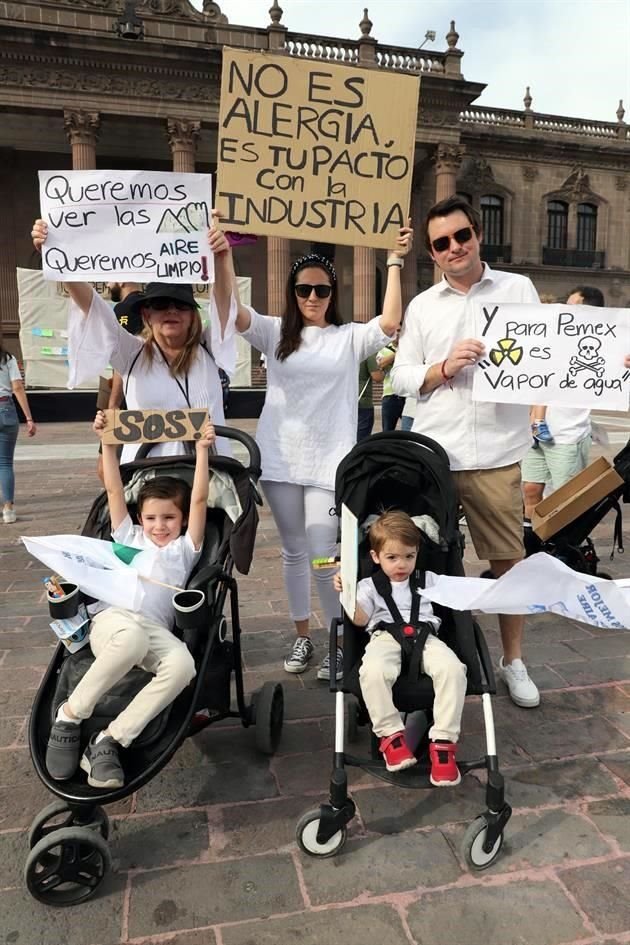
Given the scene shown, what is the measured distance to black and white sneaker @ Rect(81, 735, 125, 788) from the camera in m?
2.08

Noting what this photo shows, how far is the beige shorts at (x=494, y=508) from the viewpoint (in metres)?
3.17

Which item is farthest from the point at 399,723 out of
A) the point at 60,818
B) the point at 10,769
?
the point at 10,769

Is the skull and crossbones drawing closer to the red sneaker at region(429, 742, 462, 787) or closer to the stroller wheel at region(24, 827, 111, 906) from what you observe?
the red sneaker at region(429, 742, 462, 787)

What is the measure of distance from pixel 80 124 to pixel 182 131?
11.9 feet

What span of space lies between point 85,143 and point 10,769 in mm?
25963

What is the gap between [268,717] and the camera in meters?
2.83

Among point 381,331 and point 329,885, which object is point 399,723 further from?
point 381,331

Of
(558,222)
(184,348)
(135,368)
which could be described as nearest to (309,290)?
(184,348)

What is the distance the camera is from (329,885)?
2.15m

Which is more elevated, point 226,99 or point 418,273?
point 418,273

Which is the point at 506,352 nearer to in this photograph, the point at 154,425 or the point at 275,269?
the point at 154,425

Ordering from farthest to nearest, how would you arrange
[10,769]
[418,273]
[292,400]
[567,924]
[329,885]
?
[418,273] → [292,400] → [10,769] → [329,885] → [567,924]

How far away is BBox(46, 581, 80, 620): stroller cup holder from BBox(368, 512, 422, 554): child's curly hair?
118 cm

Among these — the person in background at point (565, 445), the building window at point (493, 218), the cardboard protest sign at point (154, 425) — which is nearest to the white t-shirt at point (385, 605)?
the cardboard protest sign at point (154, 425)
